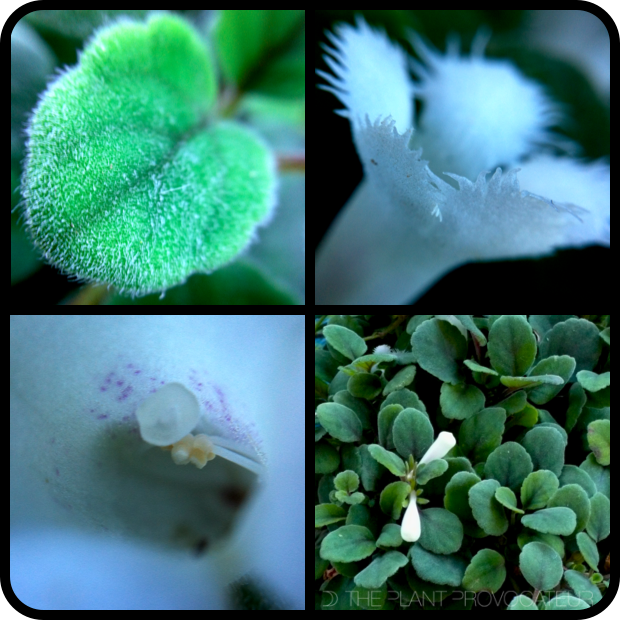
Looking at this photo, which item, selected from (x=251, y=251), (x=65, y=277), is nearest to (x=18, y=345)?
(x=65, y=277)

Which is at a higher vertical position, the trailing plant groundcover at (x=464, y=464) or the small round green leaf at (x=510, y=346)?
the small round green leaf at (x=510, y=346)

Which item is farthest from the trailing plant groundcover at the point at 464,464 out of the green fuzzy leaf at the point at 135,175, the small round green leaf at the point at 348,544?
the green fuzzy leaf at the point at 135,175

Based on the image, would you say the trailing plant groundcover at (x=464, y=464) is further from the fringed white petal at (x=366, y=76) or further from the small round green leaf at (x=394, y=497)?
the fringed white petal at (x=366, y=76)

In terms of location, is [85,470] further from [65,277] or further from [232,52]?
[232,52]

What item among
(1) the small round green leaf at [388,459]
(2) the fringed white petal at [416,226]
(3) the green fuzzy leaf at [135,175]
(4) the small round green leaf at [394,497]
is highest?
(3) the green fuzzy leaf at [135,175]

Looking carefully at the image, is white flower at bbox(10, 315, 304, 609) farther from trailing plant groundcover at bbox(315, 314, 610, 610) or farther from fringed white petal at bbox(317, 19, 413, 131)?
fringed white petal at bbox(317, 19, 413, 131)
